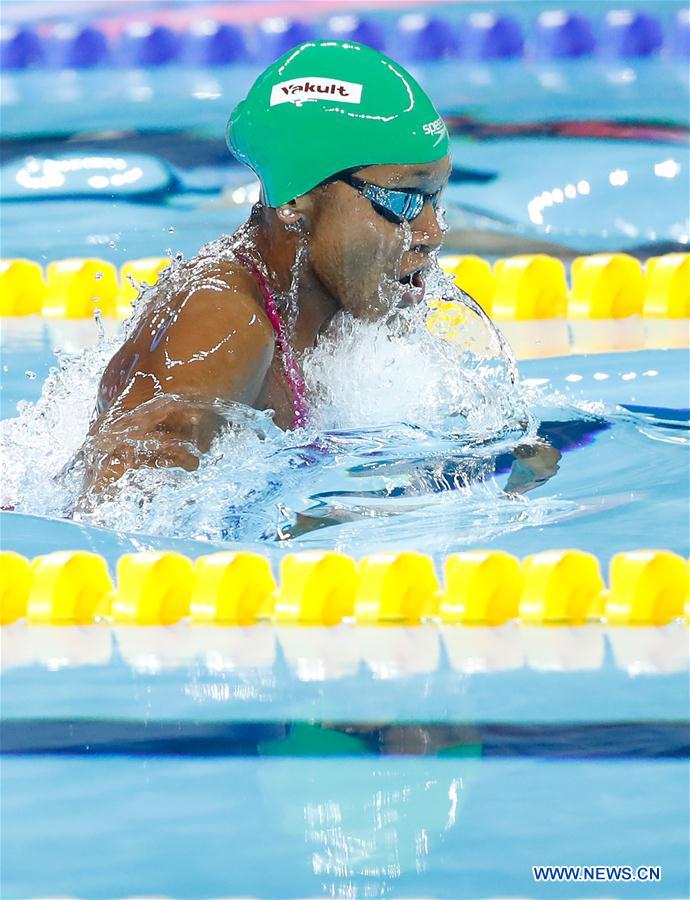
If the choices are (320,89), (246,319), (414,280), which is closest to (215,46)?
(320,89)

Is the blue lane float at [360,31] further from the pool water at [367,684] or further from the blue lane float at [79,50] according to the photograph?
the pool water at [367,684]

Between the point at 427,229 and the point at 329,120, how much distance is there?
0.89 feet

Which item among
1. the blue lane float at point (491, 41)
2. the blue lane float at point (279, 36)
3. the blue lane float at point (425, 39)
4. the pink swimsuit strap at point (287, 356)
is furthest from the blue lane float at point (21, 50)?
the pink swimsuit strap at point (287, 356)

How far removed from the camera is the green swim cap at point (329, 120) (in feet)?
9.68

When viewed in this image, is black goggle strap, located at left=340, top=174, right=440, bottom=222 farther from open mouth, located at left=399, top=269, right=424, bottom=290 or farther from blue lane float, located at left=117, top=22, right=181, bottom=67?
blue lane float, located at left=117, top=22, right=181, bottom=67

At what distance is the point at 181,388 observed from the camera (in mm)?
2703

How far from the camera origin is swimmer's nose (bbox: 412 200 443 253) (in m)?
2.96

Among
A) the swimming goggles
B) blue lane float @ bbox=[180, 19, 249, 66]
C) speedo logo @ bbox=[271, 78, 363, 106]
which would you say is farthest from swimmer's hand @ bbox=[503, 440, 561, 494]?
blue lane float @ bbox=[180, 19, 249, 66]

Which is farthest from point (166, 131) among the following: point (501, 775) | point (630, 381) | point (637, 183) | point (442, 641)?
point (501, 775)

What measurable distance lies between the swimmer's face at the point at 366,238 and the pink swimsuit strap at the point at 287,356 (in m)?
0.10

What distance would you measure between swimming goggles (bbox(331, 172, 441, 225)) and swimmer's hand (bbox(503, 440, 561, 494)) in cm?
53

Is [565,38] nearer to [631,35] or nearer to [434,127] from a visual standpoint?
[631,35]

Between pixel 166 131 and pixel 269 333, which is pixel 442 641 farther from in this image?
pixel 166 131

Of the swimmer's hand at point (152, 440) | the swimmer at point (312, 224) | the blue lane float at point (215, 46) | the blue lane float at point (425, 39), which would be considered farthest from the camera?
the blue lane float at point (215, 46)
